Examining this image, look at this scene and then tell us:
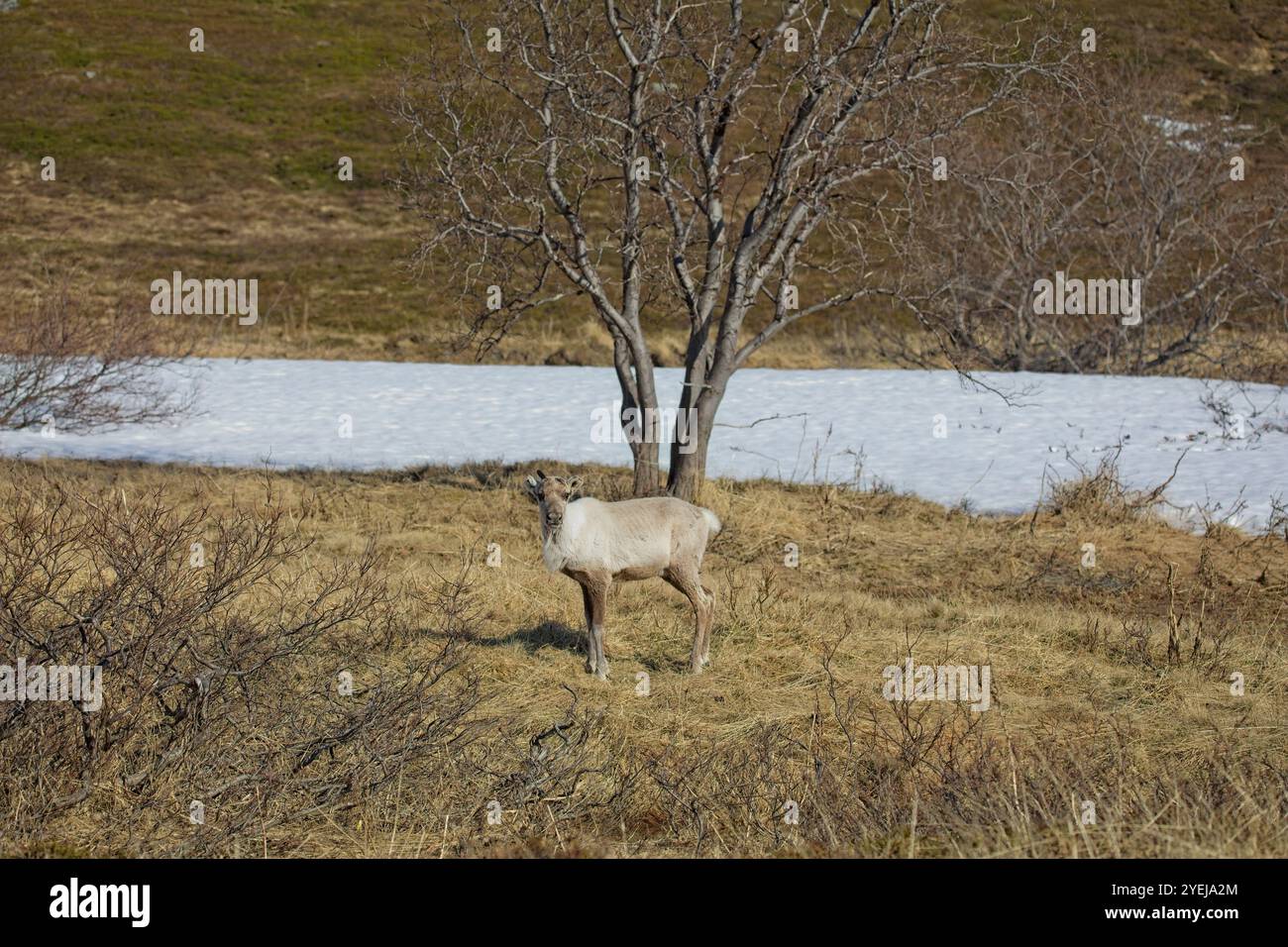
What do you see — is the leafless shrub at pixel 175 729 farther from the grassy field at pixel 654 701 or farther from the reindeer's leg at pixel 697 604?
the reindeer's leg at pixel 697 604

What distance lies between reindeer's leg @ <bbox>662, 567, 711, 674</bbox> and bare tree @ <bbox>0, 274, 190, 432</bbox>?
9.94m

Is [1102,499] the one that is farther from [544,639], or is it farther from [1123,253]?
[1123,253]

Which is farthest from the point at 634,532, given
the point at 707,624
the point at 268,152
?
the point at 268,152

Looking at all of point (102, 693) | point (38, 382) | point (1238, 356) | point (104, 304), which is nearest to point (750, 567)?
point (102, 693)

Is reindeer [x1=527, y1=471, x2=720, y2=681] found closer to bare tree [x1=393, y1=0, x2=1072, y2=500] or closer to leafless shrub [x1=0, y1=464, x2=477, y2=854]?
leafless shrub [x1=0, y1=464, x2=477, y2=854]

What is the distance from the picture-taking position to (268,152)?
4697 centimetres

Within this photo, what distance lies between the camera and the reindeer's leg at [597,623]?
839 centimetres

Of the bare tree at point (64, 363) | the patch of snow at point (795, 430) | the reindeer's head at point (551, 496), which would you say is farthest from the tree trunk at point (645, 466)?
the bare tree at point (64, 363)

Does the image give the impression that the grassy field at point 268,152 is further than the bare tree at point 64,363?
Yes

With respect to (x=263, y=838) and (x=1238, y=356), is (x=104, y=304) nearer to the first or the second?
(x=1238, y=356)

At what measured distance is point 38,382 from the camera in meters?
16.0

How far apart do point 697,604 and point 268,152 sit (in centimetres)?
4220

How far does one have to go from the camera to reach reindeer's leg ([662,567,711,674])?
8.70m

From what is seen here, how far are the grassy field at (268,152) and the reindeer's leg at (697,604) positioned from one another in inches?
724
